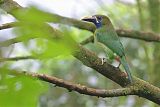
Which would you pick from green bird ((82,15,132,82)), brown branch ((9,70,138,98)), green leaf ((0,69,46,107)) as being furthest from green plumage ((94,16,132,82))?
green leaf ((0,69,46,107))

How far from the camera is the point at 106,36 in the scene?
231 cm

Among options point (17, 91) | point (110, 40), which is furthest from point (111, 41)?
point (17, 91)

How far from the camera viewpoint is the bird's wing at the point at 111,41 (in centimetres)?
221

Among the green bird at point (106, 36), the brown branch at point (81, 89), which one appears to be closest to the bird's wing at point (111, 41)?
the green bird at point (106, 36)

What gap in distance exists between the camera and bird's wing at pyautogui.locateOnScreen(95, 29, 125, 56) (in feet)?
7.26

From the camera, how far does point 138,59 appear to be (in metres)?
5.79

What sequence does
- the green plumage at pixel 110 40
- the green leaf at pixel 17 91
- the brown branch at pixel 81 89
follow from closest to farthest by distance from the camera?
the green leaf at pixel 17 91 < the brown branch at pixel 81 89 < the green plumage at pixel 110 40

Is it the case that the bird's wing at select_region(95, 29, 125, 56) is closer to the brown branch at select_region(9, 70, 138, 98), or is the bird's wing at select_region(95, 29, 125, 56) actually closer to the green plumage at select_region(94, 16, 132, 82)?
the green plumage at select_region(94, 16, 132, 82)

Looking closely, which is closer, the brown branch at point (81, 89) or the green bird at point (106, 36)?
the brown branch at point (81, 89)

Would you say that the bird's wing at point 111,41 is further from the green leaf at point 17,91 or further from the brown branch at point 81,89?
the green leaf at point 17,91

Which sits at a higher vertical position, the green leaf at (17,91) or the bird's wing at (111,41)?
the green leaf at (17,91)

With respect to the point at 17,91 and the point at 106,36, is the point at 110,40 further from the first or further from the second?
the point at 17,91

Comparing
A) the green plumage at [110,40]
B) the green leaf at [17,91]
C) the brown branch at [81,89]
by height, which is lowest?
the green plumage at [110,40]

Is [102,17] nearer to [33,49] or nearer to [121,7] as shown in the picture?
[33,49]
